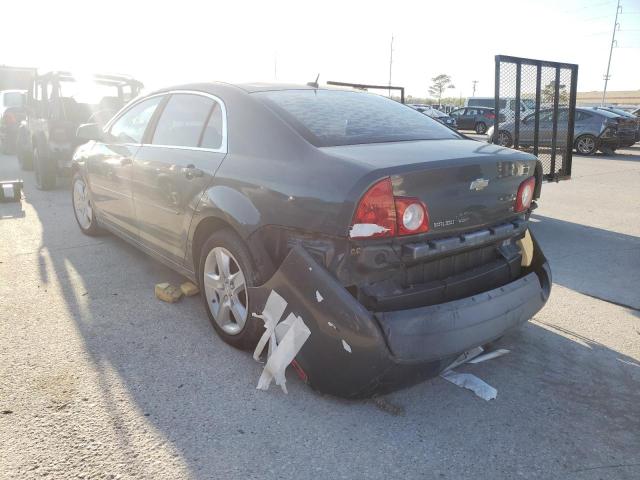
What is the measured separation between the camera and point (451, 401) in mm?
2666

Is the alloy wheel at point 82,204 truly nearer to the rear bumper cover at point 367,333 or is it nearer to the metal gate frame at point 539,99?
the rear bumper cover at point 367,333

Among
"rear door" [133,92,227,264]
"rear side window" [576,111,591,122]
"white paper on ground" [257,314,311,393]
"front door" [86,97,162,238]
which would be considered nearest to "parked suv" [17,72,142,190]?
"front door" [86,97,162,238]

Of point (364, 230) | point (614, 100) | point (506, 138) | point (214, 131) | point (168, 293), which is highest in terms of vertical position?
point (614, 100)

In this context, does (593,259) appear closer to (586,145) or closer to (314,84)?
(314,84)

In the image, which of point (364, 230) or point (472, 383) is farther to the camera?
point (472, 383)

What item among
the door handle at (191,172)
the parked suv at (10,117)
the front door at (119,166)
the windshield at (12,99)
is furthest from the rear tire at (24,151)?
the door handle at (191,172)

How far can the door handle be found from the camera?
3239 millimetres

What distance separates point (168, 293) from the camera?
12.6 ft

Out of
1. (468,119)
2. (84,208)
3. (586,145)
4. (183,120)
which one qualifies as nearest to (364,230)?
(183,120)

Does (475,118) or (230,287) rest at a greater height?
(475,118)

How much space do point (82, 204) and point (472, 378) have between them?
15.1 ft

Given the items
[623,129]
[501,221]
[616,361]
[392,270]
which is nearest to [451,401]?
[392,270]

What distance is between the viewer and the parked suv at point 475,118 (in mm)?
28125

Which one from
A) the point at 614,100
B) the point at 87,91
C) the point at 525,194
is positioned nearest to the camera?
the point at 525,194
